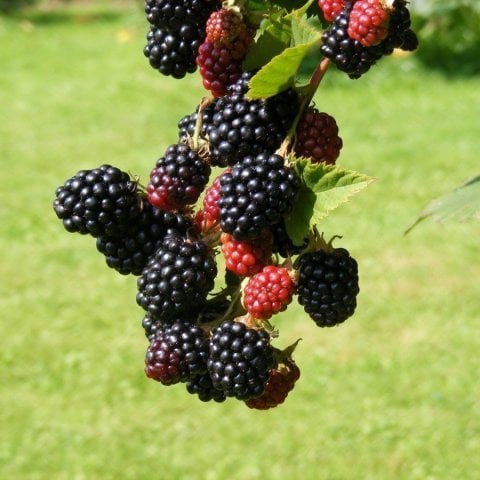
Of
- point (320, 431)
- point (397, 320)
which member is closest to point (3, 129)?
point (397, 320)

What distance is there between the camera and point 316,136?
2.95 feet

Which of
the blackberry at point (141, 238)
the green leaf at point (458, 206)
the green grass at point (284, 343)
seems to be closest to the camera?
the blackberry at point (141, 238)

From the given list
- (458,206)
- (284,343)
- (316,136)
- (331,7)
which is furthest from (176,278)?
(284,343)

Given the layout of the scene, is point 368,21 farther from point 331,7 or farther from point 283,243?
point 283,243

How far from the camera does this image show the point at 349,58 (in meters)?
0.89

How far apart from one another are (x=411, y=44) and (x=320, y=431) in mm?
3779

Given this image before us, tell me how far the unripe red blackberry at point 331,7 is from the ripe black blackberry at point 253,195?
14 centimetres

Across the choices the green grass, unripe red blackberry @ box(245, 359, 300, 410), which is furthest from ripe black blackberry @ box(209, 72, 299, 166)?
the green grass

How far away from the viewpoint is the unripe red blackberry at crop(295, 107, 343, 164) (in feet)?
2.95

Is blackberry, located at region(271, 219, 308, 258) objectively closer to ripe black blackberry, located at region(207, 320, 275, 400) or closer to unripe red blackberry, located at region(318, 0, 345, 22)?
ripe black blackberry, located at region(207, 320, 275, 400)

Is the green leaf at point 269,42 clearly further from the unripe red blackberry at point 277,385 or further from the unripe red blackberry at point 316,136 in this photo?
the unripe red blackberry at point 277,385

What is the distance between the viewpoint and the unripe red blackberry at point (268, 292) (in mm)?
875

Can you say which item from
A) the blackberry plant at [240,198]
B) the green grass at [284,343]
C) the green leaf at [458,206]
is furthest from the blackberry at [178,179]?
the green grass at [284,343]

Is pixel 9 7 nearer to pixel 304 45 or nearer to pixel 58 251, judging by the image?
pixel 58 251
